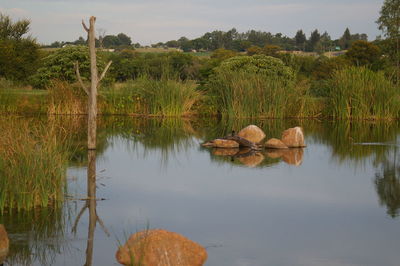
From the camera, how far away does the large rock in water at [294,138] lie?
14703 mm

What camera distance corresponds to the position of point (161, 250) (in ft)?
18.7

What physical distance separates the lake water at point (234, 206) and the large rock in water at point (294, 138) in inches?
16.2

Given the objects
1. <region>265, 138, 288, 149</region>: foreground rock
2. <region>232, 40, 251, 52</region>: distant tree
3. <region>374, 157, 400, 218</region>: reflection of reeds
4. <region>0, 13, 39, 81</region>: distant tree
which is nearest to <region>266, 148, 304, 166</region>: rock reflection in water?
<region>265, 138, 288, 149</region>: foreground rock

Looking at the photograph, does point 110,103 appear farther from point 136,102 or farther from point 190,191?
point 190,191

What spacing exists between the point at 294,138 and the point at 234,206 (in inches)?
259

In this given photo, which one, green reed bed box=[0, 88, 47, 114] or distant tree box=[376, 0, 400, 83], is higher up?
distant tree box=[376, 0, 400, 83]

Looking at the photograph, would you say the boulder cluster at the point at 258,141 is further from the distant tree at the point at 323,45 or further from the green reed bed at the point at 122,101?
the distant tree at the point at 323,45

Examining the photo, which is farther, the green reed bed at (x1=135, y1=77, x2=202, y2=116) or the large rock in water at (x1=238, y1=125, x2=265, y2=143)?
the green reed bed at (x1=135, y1=77, x2=202, y2=116)

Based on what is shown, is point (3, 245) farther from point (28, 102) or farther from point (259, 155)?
point (28, 102)

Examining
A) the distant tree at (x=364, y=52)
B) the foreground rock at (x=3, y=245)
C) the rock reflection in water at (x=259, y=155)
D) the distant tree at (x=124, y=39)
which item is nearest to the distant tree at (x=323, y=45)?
the distant tree at (x=364, y=52)

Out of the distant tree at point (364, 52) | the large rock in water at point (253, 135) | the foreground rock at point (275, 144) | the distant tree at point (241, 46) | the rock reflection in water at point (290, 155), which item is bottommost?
the rock reflection in water at point (290, 155)

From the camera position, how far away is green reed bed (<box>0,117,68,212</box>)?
7.60 meters

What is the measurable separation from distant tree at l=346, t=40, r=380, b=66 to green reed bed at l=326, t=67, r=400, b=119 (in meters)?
27.1

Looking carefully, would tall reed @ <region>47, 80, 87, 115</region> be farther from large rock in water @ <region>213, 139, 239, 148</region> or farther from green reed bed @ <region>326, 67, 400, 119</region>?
green reed bed @ <region>326, 67, 400, 119</region>
